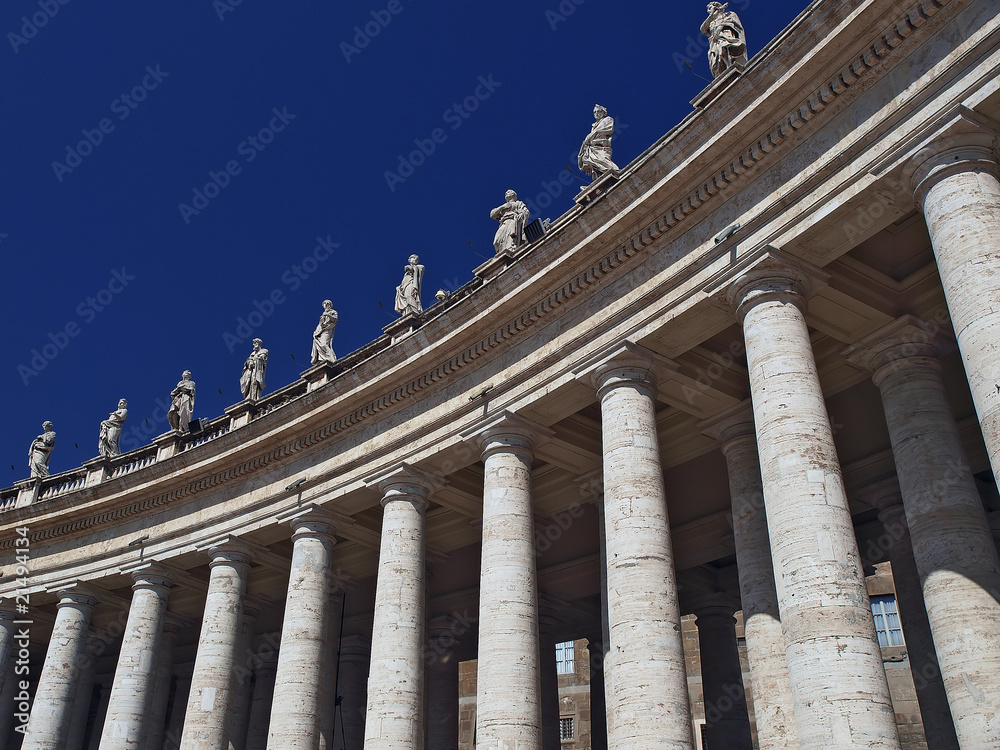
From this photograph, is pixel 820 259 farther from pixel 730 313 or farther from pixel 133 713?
pixel 133 713

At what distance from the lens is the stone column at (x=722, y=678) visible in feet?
98.7

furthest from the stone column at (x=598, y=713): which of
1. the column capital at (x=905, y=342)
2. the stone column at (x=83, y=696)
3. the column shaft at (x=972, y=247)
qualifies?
the column shaft at (x=972, y=247)

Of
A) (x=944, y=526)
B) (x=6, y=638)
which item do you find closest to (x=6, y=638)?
(x=6, y=638)

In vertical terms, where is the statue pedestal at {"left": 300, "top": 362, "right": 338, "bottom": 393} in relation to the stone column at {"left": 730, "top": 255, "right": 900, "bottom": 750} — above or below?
above

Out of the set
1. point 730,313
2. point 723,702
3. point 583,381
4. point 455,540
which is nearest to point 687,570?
point 723,702

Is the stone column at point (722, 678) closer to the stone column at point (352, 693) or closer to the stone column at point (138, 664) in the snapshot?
the stone column at point (352, 693)

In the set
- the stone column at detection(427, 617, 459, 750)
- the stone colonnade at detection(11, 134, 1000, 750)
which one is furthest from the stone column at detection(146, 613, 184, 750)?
the stone column at detection(427, 617, 459, 750)

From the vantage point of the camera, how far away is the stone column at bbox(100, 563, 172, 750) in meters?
33.8

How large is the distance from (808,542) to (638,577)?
477 cm

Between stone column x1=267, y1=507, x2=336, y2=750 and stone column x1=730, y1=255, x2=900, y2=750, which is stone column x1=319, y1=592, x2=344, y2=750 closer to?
stone column x1=267, y1=507, x2=336, y2=750

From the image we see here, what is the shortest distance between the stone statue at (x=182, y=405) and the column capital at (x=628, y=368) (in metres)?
24.0

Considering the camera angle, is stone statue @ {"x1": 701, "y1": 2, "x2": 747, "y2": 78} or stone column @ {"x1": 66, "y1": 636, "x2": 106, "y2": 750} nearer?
stone statue @ {"x1": 701, "y1": 2, "x2": 747, "y2": 78}

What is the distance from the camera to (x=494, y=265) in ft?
99.8

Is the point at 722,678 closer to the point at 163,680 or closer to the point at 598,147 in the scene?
the point at 598,147
